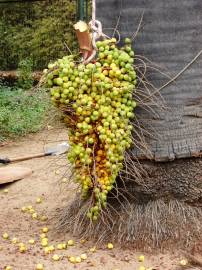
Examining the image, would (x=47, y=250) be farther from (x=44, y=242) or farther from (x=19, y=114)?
(x=19, y=114)

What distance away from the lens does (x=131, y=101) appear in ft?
12.5

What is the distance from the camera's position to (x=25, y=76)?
1002cm

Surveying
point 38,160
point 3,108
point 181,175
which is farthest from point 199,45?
point 3,108

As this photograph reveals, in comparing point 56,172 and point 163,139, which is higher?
point 163,139

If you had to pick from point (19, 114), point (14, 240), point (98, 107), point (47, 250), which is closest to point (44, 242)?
point (47, 250)

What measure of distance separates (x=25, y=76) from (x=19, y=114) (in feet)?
6.30

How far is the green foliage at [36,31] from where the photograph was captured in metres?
10.7

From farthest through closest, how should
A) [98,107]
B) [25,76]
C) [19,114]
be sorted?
[25,76], [19,114], [98,107]

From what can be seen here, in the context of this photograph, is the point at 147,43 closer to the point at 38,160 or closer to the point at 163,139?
the point at 163,139

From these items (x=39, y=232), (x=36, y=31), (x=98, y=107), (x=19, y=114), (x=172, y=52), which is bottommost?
(x=19, y=114)

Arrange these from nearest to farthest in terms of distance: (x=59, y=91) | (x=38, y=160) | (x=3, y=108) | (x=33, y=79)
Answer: (x=59, y=91) → (x=38, y=160) → (x=3, y=108) → (x=33, y=79)

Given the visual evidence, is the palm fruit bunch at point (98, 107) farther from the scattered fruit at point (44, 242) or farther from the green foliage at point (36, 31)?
the green foliage at point (36, 31)

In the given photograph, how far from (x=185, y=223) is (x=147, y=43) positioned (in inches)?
44.3

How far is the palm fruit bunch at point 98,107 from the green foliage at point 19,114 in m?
3.58
